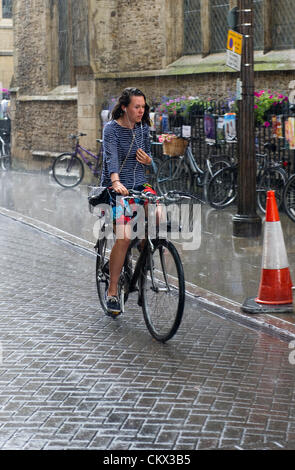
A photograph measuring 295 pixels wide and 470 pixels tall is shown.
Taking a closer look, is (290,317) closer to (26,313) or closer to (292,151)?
(26,313)

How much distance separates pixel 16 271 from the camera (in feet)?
31.7

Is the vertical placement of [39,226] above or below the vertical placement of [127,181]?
below

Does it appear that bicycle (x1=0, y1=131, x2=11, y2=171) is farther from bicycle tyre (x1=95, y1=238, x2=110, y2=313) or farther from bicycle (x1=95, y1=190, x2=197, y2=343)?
bicycle (x1=95, y1=190, x2=197, y2=343)

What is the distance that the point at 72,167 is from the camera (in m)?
18.9

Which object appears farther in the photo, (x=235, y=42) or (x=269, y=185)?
(x=269, y=185)

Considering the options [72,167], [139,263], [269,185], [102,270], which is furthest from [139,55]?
[139,263]

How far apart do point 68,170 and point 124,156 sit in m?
12.0

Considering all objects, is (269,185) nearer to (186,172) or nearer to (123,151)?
(186,172)

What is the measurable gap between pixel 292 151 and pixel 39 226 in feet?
13.3

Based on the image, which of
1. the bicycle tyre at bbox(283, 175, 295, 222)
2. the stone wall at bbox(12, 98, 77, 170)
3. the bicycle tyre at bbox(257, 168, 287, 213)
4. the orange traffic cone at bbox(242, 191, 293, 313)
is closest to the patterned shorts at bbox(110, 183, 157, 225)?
the orange traffic cone at bbox(242, 191, 293, 313)

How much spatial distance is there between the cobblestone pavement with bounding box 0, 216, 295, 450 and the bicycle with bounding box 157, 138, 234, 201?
676 centimetres

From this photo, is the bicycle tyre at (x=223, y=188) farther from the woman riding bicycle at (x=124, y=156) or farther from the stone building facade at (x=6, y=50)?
the stone building facade at (x=6, y=50)

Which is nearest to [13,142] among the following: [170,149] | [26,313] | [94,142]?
[94,142]

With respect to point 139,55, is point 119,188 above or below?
below
